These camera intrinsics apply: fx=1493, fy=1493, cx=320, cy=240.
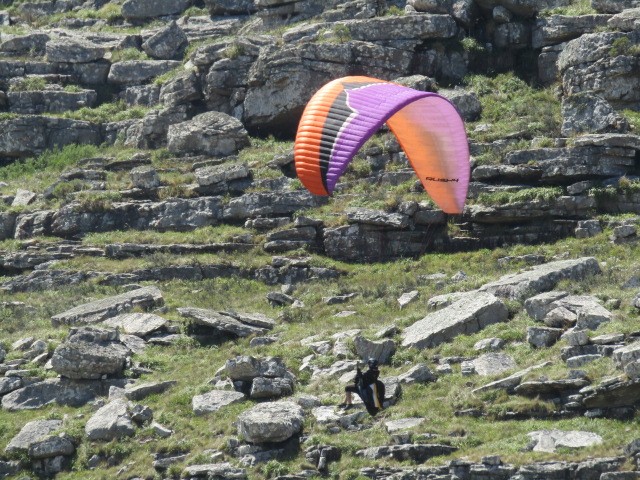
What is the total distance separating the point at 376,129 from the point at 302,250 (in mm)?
9042

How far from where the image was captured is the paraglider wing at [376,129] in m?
28.3

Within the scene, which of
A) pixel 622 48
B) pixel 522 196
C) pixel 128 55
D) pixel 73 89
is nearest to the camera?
pixel 522 196

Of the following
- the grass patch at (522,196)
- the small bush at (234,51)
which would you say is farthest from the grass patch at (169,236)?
the small bush at (234,51)

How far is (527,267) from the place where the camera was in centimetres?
3212

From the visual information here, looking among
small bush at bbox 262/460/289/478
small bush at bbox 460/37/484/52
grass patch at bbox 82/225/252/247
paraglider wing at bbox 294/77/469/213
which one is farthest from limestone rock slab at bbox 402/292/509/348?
small bush at bbox 460/37/484/52

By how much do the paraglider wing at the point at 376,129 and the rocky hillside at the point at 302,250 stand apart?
245cm

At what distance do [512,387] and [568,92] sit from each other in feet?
56.7

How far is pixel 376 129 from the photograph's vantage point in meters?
28.0

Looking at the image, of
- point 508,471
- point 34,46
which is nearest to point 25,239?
point 34,46

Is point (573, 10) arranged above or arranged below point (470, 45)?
above

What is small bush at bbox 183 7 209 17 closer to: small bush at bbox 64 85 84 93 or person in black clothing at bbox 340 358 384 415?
small bush at bbox 64 85 84 93

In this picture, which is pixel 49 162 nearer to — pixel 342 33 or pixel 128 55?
pixel 128 55

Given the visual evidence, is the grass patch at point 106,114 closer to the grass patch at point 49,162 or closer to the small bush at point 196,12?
the grass patch at point 49,162

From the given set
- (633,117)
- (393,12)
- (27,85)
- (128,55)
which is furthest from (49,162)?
(633,117)
